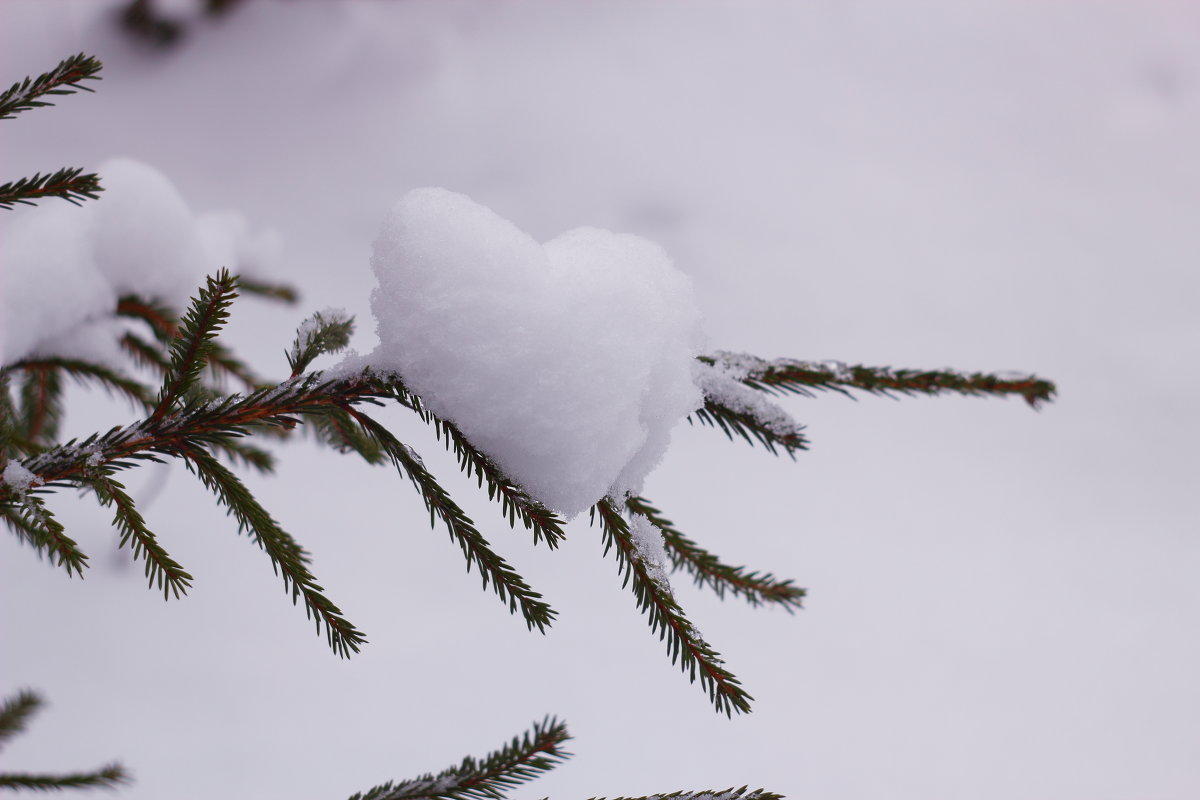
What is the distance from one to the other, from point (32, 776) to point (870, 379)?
5.06 ft

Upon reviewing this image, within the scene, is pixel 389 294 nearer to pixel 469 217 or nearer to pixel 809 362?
pixel 469 217

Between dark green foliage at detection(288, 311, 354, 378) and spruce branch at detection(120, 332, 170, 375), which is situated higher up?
spruce branch at detection(120, 332, 170, 375)

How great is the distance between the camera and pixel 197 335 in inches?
33.7

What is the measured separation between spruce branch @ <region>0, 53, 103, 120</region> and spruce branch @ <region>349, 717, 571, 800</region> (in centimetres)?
95

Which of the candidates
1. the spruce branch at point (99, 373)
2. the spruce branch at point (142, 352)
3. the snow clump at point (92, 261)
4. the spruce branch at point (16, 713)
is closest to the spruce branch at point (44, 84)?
the snow clump at point (92, 261)

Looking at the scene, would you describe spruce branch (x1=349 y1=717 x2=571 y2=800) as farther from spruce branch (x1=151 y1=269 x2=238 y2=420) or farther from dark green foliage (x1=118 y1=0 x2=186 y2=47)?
dark green foliage (x1=118 y1=0 x2=186 y2=47)

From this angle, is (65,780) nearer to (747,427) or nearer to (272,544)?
(272,544)

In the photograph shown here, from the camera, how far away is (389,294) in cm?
85

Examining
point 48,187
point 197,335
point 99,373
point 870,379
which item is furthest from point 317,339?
point 99,373

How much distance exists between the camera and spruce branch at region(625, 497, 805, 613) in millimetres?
1113

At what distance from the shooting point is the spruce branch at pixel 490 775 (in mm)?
1006

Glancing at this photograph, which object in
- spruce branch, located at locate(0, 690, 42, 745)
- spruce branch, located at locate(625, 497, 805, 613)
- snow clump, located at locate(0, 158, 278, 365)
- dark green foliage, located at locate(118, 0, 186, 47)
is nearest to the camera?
spruce branch, located at locate(625, 497, 805, 613)

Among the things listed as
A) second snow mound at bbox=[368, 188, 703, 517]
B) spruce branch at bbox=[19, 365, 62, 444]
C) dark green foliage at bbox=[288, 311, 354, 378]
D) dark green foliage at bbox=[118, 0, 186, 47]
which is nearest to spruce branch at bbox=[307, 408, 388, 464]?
dark green foliage at bbox=[288, 311, 354, 378]

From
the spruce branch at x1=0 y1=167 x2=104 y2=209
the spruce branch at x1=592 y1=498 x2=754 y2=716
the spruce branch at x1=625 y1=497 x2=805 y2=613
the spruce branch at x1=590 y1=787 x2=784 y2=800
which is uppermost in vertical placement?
the spruce branch at x1=0 y1=167 x2=104 y2=209
